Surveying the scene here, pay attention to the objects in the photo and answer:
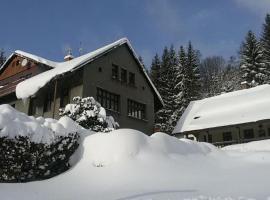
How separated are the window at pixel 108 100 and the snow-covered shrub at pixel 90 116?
5585 mm

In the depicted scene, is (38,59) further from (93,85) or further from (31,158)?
(31,158)

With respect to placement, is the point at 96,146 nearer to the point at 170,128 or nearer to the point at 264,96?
the point at 264,96

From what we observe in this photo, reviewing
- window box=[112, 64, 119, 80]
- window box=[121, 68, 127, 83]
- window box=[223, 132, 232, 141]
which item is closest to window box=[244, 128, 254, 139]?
window box=[223, 132, 232, 141]

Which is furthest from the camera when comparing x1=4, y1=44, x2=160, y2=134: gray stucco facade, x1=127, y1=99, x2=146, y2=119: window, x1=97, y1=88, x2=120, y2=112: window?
x1=127, y1=99, x2=146, y2=119: window

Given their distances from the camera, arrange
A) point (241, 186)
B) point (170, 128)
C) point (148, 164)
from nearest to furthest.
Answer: point (241, 186) < point (148, 164) < point (170, 128)

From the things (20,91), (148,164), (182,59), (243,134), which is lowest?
Result: (148,164)

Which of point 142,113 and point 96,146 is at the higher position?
point 142,113

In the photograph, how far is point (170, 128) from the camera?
42875 millimetres

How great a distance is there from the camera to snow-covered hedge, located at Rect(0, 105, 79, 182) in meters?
10.5

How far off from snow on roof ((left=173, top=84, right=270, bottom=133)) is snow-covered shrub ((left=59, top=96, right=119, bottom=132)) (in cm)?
1225

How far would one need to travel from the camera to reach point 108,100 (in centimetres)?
2759

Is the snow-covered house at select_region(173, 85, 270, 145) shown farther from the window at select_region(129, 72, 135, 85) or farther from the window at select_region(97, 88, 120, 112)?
the window at select_region(97, 88, 120, 112)

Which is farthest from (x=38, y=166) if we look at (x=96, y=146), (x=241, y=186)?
(x=241, y=186)

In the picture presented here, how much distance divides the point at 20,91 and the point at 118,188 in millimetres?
19737
